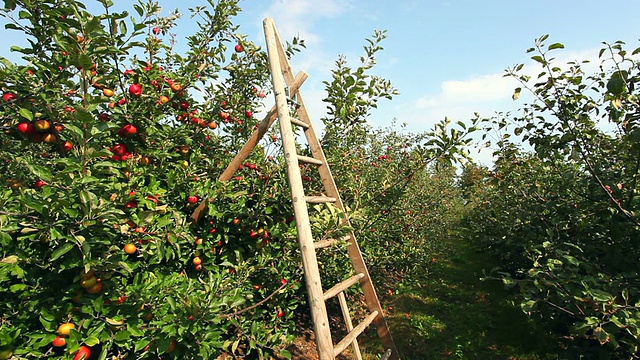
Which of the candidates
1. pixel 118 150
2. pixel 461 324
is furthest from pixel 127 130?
pixel 461 324

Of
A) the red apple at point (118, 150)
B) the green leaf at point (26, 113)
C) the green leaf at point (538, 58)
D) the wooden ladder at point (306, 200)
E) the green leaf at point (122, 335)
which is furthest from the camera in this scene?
the green leaf at point (538, 58)

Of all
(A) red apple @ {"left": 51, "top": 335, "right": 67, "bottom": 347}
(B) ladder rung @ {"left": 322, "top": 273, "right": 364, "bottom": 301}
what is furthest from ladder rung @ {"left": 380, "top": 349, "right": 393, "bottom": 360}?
(A) red apple @ {"left": 51, "top": 335, "right": 67, "bottom": 347}

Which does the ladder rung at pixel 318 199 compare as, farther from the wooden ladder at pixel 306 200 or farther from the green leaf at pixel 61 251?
the green leaf at pixel 61 251

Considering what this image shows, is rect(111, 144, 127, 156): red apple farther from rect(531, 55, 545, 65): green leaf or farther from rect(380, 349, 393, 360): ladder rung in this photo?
rect(531, 55, 545, 65): green leaf

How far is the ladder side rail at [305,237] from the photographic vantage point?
1.61 metres

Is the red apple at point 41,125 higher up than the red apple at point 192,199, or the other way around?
the red apple at point 41,125

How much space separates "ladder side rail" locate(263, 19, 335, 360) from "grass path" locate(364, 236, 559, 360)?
2295 mm

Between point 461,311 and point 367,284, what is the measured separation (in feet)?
10.2

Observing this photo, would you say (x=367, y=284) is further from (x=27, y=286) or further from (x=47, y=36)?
(x=47, y=36)

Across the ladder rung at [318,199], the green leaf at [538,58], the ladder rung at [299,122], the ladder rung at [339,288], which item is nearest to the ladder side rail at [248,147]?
the ladder rung at [299,122]

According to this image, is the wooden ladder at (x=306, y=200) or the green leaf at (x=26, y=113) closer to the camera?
the green leaf at (x=26, y=113)

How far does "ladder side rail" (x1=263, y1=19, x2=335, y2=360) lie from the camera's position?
1.61 metres

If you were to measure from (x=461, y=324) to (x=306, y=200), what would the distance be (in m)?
3.58

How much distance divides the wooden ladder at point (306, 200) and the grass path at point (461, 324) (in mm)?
1499
